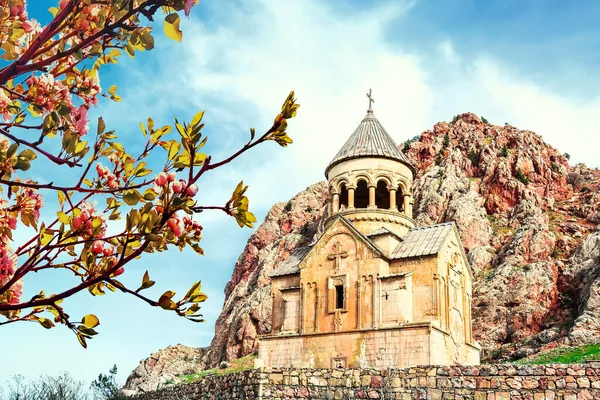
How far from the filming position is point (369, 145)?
1856 centimetres

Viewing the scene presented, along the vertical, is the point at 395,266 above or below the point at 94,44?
above

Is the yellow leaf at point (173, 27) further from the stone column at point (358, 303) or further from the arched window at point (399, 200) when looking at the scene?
the arched window at point (399, 200)

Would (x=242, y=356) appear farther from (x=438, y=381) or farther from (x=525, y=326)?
(x=438, y=381)

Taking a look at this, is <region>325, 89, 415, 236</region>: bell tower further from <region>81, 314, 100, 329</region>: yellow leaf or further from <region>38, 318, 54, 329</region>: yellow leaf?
<region>81, 314, 100, 329</region>: yellow leaf

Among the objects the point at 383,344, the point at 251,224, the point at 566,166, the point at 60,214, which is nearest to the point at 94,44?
the point at 60,214

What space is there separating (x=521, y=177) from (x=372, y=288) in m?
23.9

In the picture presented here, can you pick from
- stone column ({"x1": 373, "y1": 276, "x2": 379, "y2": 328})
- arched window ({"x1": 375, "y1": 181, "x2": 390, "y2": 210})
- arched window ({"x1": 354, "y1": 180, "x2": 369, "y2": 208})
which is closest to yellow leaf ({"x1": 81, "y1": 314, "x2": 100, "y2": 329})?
stone column ({"x1": 373, "y1": 276, "x2": 379, "y2": 328})

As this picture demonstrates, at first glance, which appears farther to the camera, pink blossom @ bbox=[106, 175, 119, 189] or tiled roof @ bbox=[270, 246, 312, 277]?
tiled roof @ bbox=[270, 246, 312, 277]

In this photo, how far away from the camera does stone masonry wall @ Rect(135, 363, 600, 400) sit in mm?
7703

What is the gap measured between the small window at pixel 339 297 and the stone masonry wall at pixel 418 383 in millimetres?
6464

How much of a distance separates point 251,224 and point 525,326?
27.9 metres

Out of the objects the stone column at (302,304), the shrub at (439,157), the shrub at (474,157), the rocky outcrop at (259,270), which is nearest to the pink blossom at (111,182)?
the stone column at (302,304)

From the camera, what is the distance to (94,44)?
9.31 feet

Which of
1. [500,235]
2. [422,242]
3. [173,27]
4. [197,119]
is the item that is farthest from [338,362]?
[500,235]
